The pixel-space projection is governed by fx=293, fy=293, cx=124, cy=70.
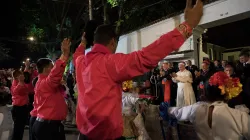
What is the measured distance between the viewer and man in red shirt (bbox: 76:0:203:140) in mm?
2029

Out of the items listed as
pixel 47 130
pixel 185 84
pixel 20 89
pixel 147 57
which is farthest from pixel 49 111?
pixel 185 84

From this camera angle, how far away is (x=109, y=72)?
2.29 metres

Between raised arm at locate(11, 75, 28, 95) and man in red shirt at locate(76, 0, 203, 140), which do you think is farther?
raised arm at locate(11, 75, 28, 95)

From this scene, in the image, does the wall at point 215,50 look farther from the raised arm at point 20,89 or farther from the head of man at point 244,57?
the raised arm at point 20,89

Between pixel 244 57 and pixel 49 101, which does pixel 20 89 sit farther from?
pixel 244 57

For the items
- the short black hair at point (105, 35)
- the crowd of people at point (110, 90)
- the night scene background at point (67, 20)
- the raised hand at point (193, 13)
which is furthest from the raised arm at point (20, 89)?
the night scene background at point (67, 20)

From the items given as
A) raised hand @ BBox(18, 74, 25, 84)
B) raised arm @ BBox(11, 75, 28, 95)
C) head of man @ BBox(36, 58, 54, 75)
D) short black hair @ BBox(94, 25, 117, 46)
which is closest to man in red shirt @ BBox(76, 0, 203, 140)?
short black hair @ BBox(94, 25, 117, 46)

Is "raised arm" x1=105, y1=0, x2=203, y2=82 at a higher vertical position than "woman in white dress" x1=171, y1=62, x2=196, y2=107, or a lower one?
higher

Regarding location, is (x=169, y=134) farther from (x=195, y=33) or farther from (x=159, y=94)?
(x=195, y=33)

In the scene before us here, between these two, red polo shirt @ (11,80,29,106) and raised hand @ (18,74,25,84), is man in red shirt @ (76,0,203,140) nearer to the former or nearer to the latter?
raised hand @ (18,74,25,84)

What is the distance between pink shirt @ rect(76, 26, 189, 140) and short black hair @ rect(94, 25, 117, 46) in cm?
6

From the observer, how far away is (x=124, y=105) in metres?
5.37

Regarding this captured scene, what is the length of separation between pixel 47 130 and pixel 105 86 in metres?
2.15

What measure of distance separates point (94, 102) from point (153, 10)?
55.0ft
